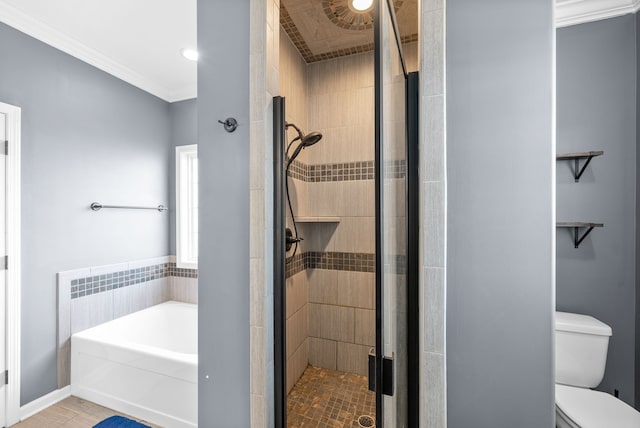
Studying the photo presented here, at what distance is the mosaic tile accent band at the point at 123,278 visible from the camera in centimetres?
232

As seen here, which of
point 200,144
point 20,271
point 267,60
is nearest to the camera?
point 267,60

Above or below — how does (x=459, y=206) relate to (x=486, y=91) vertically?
below

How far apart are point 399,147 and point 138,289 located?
2.86 meters

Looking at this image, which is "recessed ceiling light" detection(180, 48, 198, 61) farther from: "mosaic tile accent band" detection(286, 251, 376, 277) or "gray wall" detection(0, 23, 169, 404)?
"mosaic tile accent band" detection(286, 251, 376, 277)

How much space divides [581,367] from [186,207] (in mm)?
3365

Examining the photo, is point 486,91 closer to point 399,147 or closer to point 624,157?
point 399,147

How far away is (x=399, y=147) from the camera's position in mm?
943

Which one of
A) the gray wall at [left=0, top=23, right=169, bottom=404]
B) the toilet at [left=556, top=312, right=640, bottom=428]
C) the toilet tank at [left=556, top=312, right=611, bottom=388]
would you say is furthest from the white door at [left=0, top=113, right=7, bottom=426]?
the toilet tank at [left=556, top=312, right=611, bottom=388]

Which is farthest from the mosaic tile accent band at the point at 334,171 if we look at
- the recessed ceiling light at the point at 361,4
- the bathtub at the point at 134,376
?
the bathtub at the point at 134,376

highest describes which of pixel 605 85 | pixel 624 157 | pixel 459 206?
pixel 605 85

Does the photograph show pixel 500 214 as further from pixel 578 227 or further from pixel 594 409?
pixel 578 227

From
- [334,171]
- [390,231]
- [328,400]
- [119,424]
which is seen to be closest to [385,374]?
[390,231]

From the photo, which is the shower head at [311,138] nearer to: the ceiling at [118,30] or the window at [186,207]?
the ceiling at [118,30]

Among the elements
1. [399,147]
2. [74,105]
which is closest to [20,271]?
[74,105]
